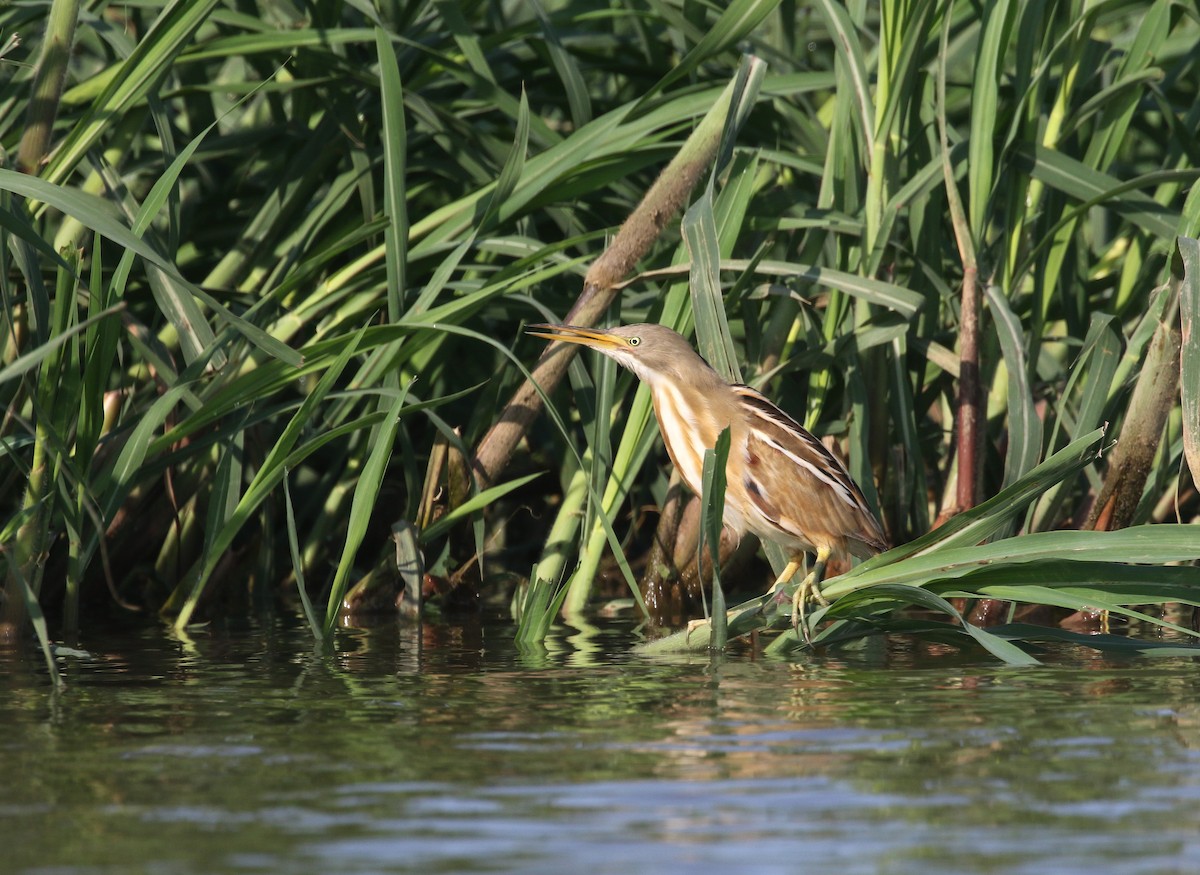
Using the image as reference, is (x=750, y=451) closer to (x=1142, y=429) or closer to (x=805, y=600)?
(x=805, y=600)

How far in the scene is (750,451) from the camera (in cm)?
538

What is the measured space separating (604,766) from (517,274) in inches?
94.9

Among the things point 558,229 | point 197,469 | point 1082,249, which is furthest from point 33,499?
point 1082,249

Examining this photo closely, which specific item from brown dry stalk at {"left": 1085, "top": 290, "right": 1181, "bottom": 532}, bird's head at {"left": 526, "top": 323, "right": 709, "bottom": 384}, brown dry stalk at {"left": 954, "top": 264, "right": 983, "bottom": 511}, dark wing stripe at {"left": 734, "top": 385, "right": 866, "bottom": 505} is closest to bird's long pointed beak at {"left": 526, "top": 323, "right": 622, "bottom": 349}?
bird's head at {"left": 526, "top": 323, "right": 709, "bottom": 384}

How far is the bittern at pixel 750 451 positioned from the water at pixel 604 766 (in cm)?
60

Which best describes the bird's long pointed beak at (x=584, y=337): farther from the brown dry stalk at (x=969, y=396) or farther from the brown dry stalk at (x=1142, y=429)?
the brown dry stalk at (x=1142, y=429)

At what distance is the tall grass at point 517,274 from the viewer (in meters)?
4.95

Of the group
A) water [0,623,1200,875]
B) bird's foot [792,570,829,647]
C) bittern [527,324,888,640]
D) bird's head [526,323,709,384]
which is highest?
bird's head [526,323,709,384]

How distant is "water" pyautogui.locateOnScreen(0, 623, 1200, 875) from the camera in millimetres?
2684

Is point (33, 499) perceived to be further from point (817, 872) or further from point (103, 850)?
point (817, 872)

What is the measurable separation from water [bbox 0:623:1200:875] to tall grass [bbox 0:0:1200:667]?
0.48m

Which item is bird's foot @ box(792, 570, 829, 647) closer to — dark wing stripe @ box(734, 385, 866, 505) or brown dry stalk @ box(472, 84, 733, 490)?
dark wing stripe @ box(734, 385, 866, 505)

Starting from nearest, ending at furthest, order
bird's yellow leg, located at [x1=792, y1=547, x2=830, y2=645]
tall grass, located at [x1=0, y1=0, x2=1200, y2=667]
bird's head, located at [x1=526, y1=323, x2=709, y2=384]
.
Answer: bird's yellow leg, located at [x1=792, y1=547, x2=830, y2=645], tall grass, located at [x1=0, y1=0, x2=1200, y2=667], bird's head, located at [x1=526, y1=323, x2=709, y2=384]

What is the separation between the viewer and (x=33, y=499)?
4738 mm
